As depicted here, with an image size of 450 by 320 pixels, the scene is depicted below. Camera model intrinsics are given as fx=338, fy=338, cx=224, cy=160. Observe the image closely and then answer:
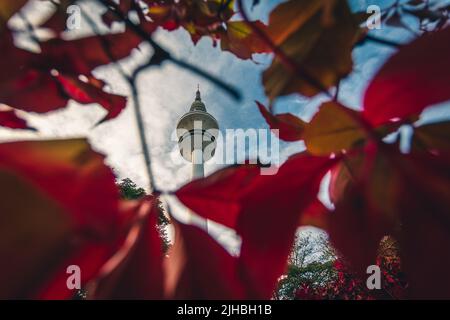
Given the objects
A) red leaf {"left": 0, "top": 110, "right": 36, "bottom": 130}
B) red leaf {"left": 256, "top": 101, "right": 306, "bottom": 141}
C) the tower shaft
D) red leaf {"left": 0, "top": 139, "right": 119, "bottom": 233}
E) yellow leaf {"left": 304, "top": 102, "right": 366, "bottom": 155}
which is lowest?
red leaf {"left": 0, "top": 139, "right": 119, "bottom": 233}

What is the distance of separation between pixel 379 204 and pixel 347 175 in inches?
1.8

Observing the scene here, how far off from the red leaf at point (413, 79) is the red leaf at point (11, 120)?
374mm

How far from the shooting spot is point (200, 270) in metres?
0.28

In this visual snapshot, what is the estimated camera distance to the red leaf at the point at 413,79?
0.76 ft

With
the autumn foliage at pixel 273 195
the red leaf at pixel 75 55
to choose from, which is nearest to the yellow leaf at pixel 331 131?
the autumn foliage at pixel 273 195

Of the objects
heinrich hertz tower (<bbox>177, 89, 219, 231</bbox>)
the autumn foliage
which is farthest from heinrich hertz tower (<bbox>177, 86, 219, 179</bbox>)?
the autumn foliage

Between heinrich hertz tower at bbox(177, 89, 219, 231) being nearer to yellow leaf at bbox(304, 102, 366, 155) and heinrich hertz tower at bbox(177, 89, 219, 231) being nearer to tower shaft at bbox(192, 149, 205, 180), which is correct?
tower shaft at bbox(192, 149, 205, 180)

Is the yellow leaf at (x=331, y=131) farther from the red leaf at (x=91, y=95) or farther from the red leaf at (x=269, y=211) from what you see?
the red leaf at (x=91, y=95)

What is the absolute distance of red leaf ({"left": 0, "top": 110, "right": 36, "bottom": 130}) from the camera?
399mm

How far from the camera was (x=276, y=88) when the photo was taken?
11.6 inches

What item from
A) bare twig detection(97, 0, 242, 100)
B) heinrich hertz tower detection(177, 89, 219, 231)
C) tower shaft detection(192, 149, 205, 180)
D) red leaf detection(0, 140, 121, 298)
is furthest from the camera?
tower shaft detection(192, 149, 205, 180)

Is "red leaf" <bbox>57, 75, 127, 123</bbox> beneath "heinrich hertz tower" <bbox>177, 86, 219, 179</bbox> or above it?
beneath

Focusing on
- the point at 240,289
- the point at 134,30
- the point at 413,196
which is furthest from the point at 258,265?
the point at 134,30
